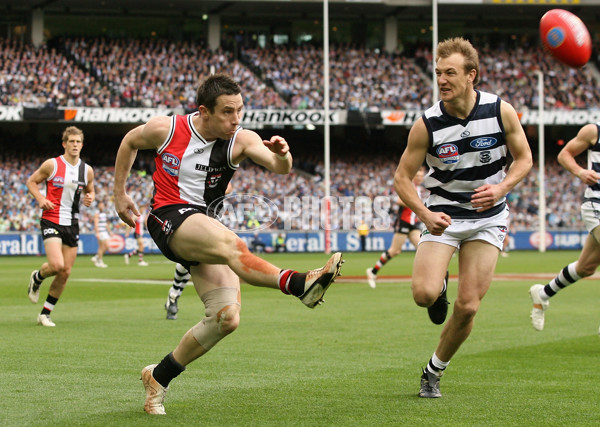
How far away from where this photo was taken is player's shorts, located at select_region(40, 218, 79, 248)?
1284 cm

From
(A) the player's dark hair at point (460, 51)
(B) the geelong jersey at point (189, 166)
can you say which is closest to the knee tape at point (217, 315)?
(B) the geelong jersey at point (189, 166)

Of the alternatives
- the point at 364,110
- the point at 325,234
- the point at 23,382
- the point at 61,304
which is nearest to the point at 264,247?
the point at 325,234

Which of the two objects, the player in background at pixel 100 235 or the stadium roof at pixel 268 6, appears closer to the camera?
the player in background at pixel 100 235

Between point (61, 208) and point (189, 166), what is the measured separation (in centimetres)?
693

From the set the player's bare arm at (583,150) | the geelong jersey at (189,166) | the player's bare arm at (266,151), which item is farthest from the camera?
the player's bare arm at (583,150)

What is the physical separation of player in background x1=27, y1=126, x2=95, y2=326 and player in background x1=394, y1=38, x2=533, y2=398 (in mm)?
6802

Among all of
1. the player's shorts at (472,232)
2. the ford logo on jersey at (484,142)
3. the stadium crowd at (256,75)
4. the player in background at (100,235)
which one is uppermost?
the stadium crowd at (256,75)

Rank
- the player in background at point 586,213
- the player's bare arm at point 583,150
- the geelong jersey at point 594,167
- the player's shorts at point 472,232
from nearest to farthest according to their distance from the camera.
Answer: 1. the player's shorts at point 472,232
2. the player's bare arm at point 583,150
3. the player in background at point 586,213
4. the geelong jersey at point 594,167

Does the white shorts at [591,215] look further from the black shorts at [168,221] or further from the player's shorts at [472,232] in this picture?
the black shorts at [168,221]

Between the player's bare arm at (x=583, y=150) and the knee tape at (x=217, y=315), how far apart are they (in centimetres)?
524

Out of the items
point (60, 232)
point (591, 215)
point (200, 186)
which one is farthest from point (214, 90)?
point (60, 232)

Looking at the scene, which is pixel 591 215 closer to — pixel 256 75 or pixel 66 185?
pixel 66 185

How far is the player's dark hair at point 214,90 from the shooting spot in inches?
255

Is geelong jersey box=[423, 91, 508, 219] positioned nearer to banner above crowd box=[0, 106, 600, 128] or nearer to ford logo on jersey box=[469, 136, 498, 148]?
ford logo on jersey box=[469, 136, 498, 148]
